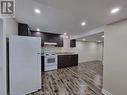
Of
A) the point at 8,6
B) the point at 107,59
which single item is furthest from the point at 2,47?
the point at 107,59

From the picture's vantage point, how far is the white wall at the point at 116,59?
2141mm

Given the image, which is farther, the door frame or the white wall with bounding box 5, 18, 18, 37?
the white wall with bounding box 5, 18, 18, 37

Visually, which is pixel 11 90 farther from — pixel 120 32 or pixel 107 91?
pixel 120 32

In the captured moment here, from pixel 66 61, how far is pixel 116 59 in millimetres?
3981

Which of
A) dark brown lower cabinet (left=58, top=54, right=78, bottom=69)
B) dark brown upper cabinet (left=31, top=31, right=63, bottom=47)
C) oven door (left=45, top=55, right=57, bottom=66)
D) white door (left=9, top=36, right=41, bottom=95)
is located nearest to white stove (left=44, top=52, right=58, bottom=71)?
oven door (left=45, top=55, right=57, bottom=66)

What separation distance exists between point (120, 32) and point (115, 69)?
1.01 metres

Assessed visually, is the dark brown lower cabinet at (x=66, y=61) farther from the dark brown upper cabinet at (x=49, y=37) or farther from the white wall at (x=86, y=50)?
the white wall at (x=86, y=50)

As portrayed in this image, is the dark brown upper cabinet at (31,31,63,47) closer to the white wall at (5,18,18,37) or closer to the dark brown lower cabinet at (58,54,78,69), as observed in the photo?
the dark brown lower cabinet at (58,54,78,69)

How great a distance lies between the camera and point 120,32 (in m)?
2.25

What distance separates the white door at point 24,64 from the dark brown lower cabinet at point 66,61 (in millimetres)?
3014

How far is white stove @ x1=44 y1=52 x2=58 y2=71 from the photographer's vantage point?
5.16m

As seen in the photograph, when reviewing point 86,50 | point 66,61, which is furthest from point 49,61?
point 86,50

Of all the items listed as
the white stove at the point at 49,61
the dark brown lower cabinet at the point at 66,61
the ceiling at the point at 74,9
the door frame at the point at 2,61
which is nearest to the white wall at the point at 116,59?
the ceiling at the point at 74,9

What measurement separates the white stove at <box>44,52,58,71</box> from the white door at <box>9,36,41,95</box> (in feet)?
7.53
